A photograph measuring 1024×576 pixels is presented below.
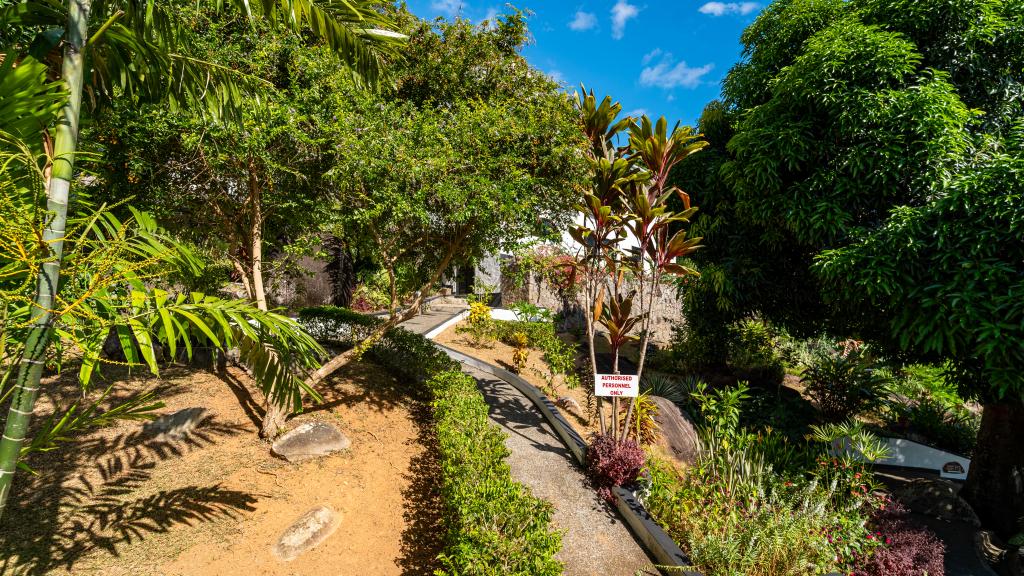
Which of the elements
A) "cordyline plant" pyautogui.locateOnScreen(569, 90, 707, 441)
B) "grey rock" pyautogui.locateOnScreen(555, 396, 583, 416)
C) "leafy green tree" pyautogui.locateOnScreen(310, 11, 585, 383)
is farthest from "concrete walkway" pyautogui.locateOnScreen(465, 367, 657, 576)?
"leafy green tree" pyautogui.locateOnScreen(310, 11, 585, 383)

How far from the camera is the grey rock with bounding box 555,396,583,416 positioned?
7754 mm

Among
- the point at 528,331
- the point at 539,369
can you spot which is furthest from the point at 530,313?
the point at 539,369

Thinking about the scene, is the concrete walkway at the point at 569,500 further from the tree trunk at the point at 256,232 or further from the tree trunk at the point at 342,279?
the tree trunk at the point at 342,279

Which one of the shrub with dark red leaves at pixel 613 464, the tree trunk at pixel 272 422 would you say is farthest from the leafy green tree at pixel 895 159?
the tree trunk at pixel 272 422

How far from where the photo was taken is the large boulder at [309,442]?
5.75 meters

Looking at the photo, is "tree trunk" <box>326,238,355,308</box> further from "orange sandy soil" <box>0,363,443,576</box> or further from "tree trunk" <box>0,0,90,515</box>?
"tree trunk" <box>0,0,90,515</box>

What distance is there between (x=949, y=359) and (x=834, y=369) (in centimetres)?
429

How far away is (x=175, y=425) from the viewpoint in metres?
6.07

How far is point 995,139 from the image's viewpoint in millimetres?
5133

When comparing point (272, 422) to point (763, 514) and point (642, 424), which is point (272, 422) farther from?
point (763, 514)

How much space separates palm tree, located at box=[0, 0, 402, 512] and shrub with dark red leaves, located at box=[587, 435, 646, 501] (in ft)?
16.6

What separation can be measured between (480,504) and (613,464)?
85.1 inches

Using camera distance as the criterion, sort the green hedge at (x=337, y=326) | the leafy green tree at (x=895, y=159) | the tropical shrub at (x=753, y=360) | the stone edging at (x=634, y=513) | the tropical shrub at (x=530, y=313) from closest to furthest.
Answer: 1. the stone edging at (x=634, y=513)
2. the leafy green tree at (x=895, y=159)
3. the green hedge at (x=337, y=326)
4. the tropical shrub at (x=753, y=360)
5. the tropical shrub at (x=530, y=313)

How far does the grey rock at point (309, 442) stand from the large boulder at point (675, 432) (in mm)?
5281
